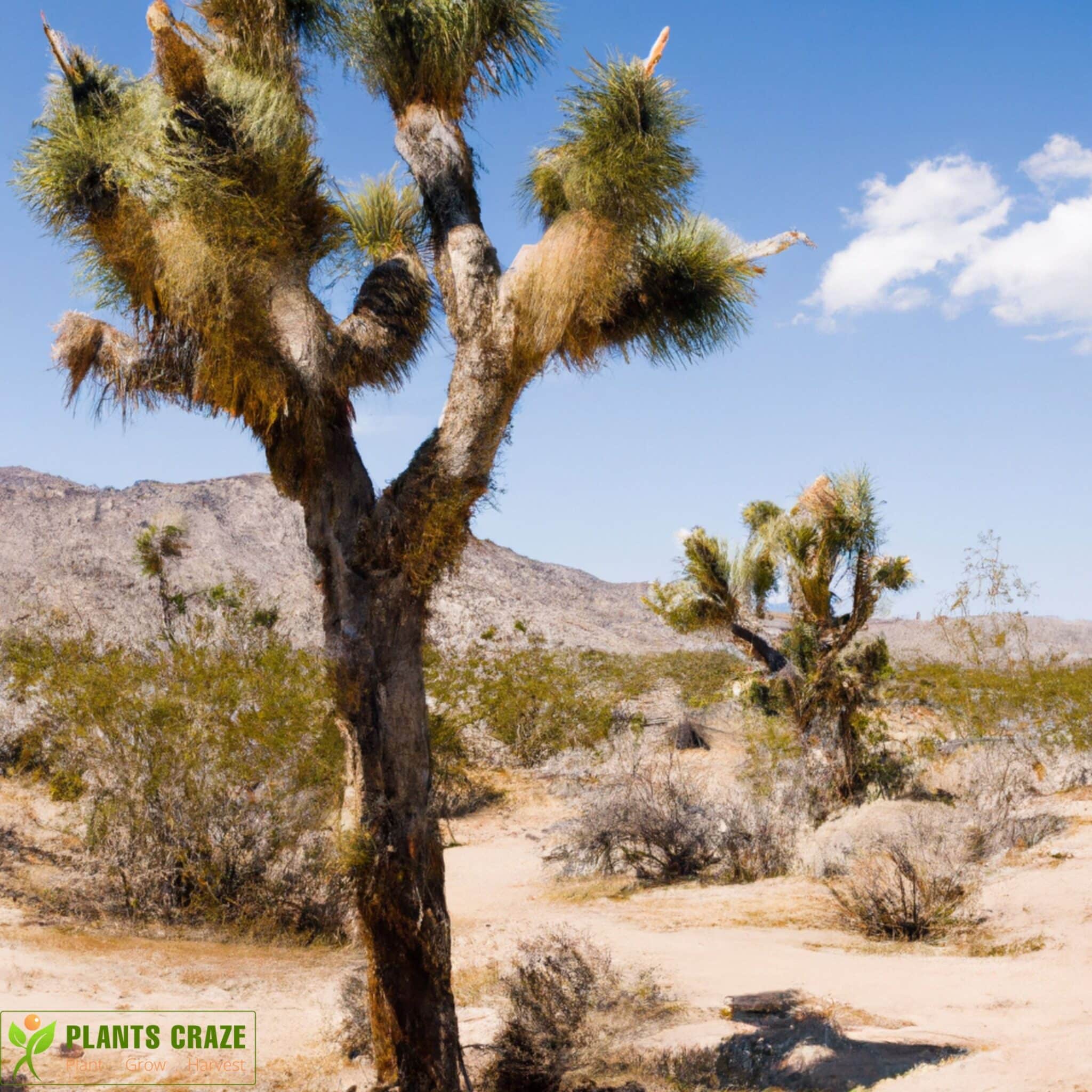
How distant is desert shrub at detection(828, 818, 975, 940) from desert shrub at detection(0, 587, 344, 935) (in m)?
4.42

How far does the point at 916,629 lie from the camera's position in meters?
42.8

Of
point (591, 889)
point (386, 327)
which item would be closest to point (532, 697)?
point (591, 889)

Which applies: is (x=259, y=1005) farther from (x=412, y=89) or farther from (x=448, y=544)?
(x=412, y=89)

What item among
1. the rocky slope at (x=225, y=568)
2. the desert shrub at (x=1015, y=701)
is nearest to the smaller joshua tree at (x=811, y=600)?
the desert shrub at (x=1015, y=701)

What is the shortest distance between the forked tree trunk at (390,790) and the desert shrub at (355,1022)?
0.89m

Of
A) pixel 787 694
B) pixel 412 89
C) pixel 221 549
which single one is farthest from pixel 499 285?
pixel 221 549

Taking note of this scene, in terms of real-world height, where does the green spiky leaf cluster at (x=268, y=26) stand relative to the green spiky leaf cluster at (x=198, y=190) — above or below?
above

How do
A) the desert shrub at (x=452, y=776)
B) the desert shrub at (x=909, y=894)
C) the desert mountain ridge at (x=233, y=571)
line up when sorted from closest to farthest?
1. the desert shrub at (x=909, y=894)
2. the desert shrub at (x=452, y=776)
3. the desert mountain ridge at (x=233, y=571)

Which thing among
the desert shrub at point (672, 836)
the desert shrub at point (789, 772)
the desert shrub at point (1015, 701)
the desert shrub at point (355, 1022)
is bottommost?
the desert shrub at point (355, 1022)

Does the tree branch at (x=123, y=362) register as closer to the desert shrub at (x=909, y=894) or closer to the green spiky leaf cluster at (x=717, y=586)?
the desert shrub at (x=909, y=894)

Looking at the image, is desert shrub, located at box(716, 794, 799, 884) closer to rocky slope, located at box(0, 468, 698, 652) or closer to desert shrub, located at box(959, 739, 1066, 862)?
desert shrub, located at box(959, 739, 1066, 862)

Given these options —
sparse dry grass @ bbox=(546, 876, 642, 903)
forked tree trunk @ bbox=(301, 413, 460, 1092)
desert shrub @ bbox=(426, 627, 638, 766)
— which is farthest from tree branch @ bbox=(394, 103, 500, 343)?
desert shrub @ bbox=(426, 627, 638, 766)

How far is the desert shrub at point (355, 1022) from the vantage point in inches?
205

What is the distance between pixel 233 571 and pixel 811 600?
632 inches
